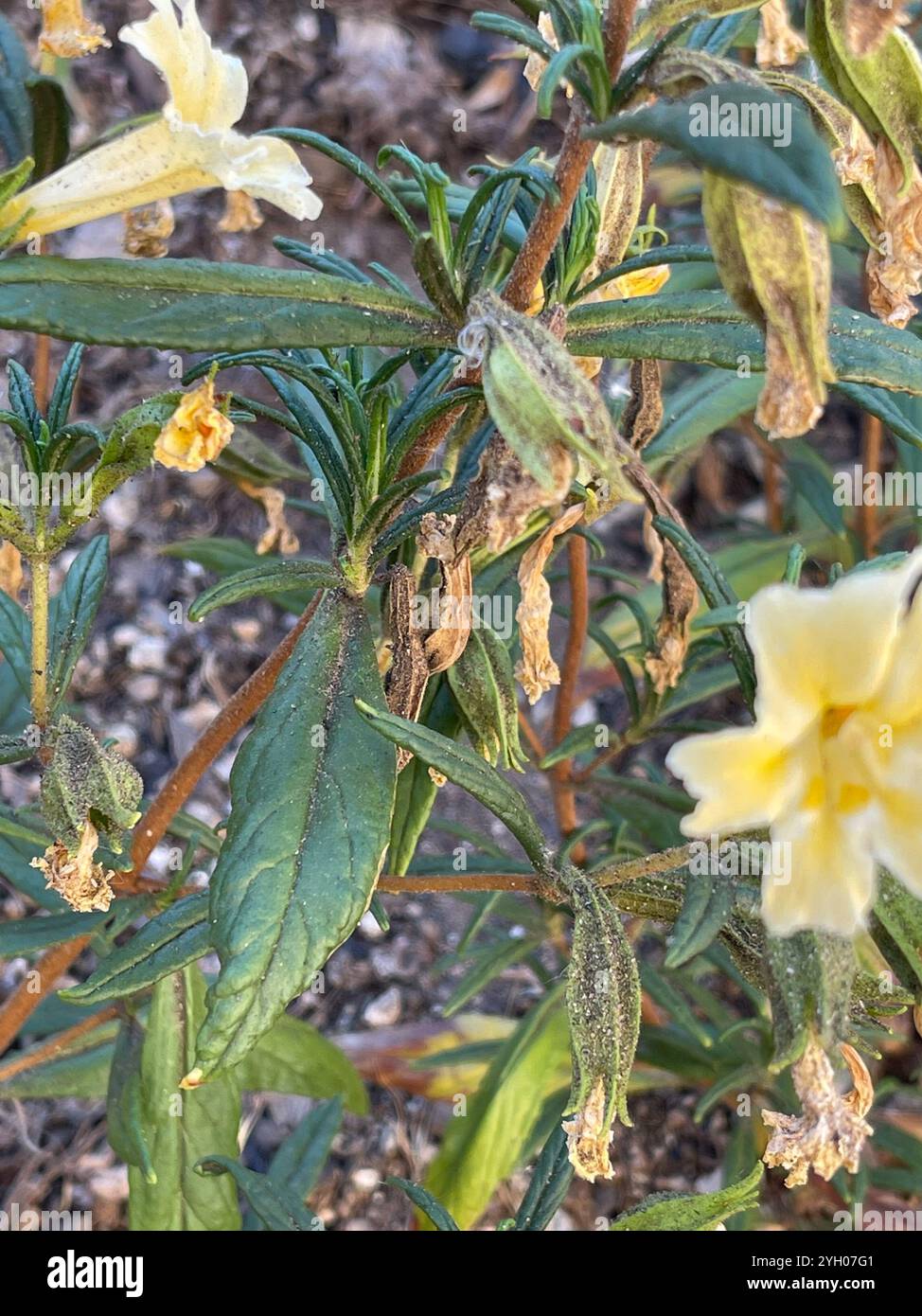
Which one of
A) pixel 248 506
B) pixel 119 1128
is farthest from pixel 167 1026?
pixel 248 506

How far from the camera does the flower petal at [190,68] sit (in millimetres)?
888

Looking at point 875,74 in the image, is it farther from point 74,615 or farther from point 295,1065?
point 295,1065

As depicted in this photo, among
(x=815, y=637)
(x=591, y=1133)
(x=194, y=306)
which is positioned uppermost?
(x=194, y=306)

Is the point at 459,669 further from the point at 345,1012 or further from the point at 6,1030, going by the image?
the point at 345,1012

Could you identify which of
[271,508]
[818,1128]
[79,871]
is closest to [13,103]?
[271,508]

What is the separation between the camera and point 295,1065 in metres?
1.74

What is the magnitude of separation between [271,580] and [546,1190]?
71cm

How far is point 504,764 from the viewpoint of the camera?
1240 millimetres

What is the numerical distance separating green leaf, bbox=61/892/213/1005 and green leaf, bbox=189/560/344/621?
301mm

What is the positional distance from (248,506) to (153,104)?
3.02 feet

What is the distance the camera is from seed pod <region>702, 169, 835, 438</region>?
0.78 meters

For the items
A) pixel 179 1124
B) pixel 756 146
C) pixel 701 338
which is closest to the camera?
pixel 756 146

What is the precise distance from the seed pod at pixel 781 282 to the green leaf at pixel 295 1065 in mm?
1183

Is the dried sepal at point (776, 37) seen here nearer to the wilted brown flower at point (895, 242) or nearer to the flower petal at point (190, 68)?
the wilted brown flower at point (895, 242)
